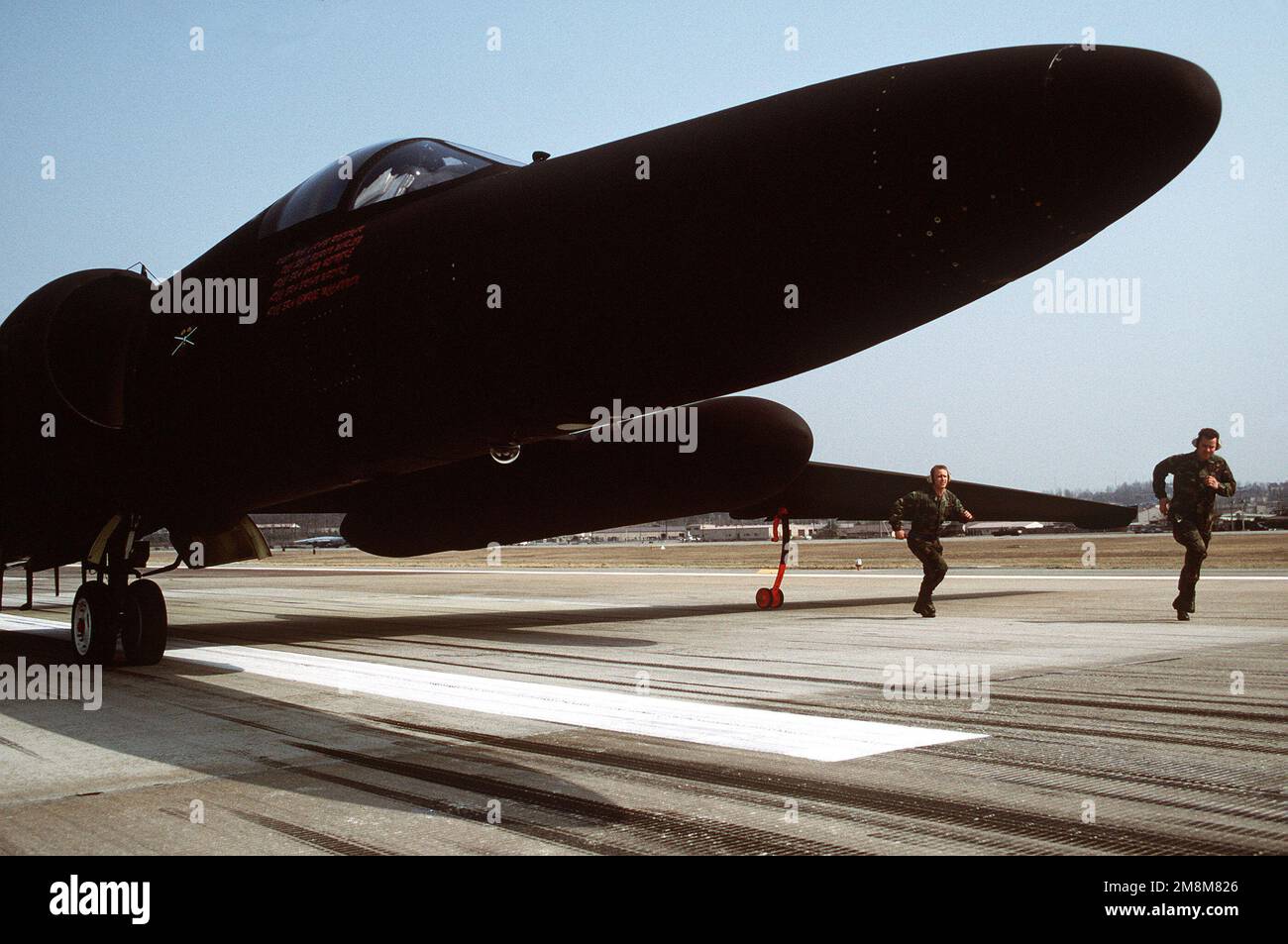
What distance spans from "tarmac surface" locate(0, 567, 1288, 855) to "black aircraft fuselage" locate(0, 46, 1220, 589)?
1.50 metres

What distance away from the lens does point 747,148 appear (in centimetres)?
383

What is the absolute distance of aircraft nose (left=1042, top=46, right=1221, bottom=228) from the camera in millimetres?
3164

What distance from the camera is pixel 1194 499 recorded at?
1155 cm

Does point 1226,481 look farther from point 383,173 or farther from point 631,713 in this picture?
point 383,173

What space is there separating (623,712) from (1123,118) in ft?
12.9

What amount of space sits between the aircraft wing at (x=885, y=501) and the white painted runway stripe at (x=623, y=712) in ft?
18.0

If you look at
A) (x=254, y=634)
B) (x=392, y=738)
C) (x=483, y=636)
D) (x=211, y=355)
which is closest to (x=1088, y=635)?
(x=483, y=636)

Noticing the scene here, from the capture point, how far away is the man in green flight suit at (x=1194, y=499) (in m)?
11.5

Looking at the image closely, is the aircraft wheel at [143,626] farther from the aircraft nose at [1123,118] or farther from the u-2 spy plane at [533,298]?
the aircraft nose at [1123,118]
